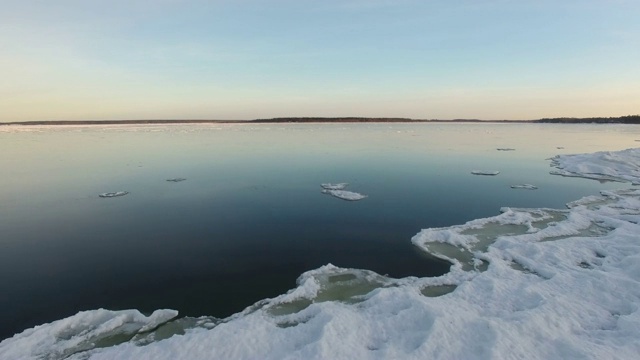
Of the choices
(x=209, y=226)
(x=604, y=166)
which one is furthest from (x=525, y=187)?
(x=209, y=226)

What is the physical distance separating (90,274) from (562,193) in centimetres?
1488

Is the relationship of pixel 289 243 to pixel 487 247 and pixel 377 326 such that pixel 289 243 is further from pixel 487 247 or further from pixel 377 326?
pixel 487 247

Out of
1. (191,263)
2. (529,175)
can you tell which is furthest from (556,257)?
(529,175)

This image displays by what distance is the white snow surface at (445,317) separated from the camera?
177 inches

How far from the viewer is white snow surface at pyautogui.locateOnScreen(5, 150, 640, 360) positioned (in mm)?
4500

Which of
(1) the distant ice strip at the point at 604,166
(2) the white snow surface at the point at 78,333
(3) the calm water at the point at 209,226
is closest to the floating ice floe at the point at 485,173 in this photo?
(3) the calm water at the point at 209,226

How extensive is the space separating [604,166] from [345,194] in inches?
593

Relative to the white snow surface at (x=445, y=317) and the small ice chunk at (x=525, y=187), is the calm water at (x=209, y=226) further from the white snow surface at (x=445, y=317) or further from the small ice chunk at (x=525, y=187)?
the white snow surface at (x=445, y=317)

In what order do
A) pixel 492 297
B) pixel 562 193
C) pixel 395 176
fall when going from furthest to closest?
pixel 395 176 → pixel 562 193 → pixel 492 297

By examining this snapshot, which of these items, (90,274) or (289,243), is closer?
(90,274)

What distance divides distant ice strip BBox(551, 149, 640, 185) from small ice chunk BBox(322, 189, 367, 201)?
11.2m

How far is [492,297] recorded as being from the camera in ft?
19.1

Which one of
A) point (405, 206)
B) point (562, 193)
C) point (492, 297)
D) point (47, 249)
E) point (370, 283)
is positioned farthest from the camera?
point (562, 193)

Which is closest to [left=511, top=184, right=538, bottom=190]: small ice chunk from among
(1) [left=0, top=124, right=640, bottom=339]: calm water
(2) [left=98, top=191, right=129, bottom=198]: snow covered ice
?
(1) [left=0, top=124, right=640, bottom=339]: calm water
